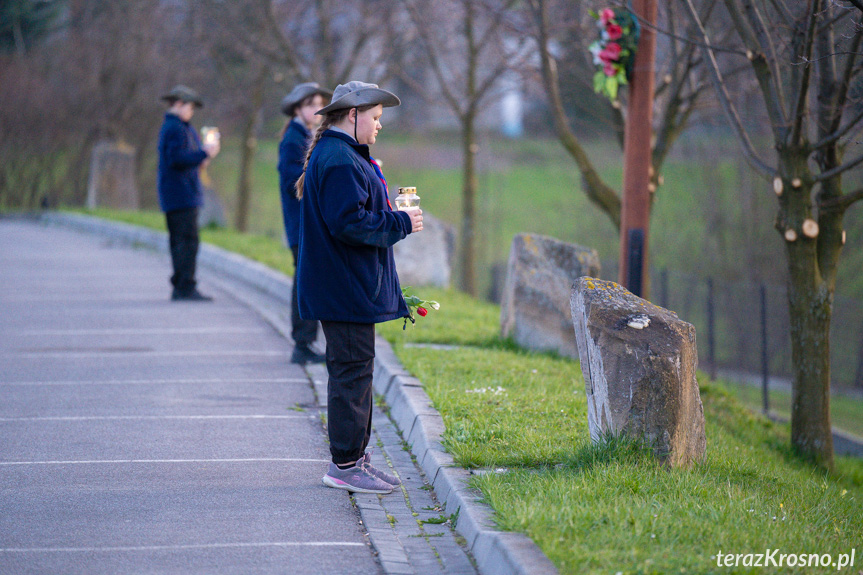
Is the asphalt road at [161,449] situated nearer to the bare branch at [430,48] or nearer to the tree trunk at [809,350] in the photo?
the tree trunk at [809,350]

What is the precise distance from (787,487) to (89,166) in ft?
79.4

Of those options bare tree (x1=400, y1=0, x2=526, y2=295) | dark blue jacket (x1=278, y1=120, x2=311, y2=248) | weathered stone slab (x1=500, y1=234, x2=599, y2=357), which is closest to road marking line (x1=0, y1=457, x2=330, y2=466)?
dark blue jacket (x1=278, y1=120, x2=311, y2=248)

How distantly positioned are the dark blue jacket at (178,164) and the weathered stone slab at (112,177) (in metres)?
14.1

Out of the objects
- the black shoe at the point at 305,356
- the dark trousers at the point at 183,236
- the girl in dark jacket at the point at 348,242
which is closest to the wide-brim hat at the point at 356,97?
the girl in dark jacket at the point at 348,242

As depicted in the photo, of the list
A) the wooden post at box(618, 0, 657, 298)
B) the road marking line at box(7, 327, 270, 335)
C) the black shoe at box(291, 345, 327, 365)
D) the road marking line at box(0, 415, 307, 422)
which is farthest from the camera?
the road marking line at box(7, 327, 270, 335)

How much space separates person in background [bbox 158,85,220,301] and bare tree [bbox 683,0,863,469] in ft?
16.9

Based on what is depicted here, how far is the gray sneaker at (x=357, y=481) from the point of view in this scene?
5215mm

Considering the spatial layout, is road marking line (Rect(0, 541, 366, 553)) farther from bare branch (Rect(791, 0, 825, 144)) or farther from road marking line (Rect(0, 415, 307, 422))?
bare branch (Rect(791, 0, 825, 144))

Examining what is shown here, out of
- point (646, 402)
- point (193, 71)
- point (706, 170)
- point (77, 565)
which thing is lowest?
point (77, 565)

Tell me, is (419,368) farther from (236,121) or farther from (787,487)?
(236,121)

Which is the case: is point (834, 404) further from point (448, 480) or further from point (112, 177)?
point (448, 480)

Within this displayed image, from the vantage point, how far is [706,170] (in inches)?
907

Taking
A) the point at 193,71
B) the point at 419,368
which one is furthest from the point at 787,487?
the point at 193,71

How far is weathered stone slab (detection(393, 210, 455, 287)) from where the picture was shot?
41.9 ft
